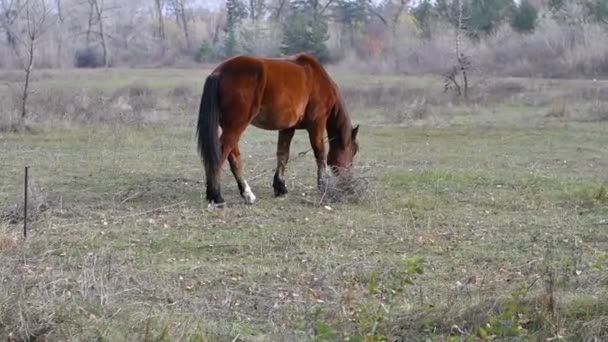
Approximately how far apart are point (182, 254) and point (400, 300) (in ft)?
7.54

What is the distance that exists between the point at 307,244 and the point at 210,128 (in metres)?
2.15

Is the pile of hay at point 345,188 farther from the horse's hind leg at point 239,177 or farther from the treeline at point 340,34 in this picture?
the treeline at point 340,34

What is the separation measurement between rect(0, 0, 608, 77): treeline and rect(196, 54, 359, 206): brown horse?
10861mm

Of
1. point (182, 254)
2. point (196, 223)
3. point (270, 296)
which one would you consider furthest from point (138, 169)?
point (270, 296)

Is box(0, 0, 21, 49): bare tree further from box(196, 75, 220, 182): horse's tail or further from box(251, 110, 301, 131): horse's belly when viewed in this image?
box(196, 75, 220, 182): horse's tail

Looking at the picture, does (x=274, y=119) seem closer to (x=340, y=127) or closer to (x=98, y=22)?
(x=340, y=127)

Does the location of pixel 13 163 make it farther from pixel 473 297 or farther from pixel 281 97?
pixel 473 297

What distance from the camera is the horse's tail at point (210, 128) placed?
29.2 ft

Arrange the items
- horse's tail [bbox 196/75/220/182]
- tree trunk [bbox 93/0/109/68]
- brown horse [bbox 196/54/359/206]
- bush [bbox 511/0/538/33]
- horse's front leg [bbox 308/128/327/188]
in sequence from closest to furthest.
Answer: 1. horse's tail [bbox 196/75/220/182]
2. brown horse [bbox 196/54/359/206]
3. horse's front leg [bbox 308/128/327/188]
4. bush [bbox 511/0/538/33]
5. tree trunk [bbox 93/0/109/68]

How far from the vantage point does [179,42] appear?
197 ft

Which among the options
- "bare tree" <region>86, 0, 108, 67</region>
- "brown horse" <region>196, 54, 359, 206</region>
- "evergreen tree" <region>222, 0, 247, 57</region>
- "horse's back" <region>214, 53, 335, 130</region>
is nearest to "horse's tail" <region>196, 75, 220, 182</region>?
"brown horse" <region>196, 54, 359, 206</region>

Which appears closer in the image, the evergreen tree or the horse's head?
the horse's head

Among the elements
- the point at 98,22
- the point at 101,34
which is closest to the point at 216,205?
the point at 101,34

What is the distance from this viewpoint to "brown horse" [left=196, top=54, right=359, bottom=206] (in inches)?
355
